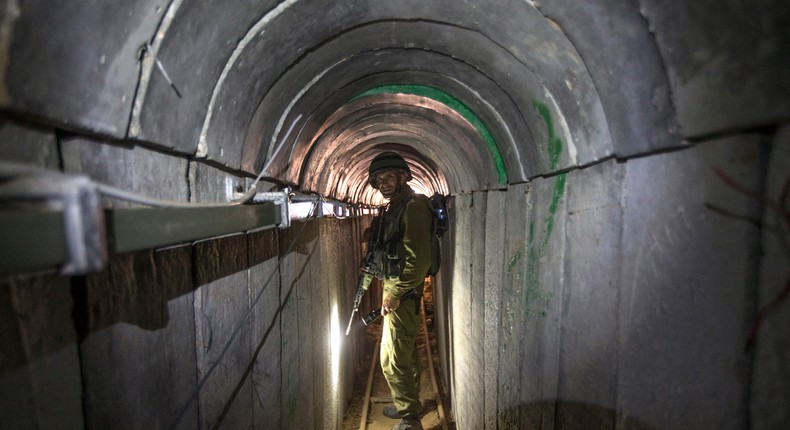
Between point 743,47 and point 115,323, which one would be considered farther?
point 115,323

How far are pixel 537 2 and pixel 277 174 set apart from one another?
183 centimetres

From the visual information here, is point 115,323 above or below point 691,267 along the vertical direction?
below

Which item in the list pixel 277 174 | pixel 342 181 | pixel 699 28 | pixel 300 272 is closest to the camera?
pixel 699 28

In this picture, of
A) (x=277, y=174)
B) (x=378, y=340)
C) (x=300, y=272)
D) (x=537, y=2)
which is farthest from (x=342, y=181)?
(x=537, y=2)

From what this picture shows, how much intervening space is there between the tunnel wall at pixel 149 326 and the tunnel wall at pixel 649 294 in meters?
1.64

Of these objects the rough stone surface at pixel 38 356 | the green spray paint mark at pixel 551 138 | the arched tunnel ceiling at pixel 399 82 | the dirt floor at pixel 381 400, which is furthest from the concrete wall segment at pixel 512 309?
the dirt floor at pixel 381 400

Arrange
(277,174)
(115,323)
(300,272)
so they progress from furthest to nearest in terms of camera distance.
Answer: (300,272) → (277,174) → (115,323)

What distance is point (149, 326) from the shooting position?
116 cm

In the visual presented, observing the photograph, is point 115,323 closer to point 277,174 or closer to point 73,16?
point 73,16

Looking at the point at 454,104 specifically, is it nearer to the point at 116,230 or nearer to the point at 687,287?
the point at 687,287

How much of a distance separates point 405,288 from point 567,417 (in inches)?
114

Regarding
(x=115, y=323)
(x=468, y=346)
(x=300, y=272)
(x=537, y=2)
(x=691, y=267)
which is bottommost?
(x=468, y=346)

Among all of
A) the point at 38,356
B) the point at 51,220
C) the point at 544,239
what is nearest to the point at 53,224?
the point at 51,220

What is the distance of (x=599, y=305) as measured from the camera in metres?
1.55
